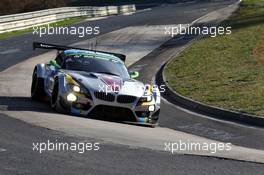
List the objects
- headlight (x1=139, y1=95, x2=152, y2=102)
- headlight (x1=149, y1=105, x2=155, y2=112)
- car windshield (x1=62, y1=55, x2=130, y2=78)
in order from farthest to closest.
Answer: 1. car windshield (x1=62, y1=55, x2=130, y2=78)
2. headlight (x1=149, y1=105, x2=155, y2=112)
3. headlight (x1=139, y1=95, x2=152, y2=102)

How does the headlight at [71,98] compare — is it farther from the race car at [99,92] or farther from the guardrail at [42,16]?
the guardrail at [42,16]

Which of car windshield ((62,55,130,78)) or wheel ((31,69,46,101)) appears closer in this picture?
car windshield ((62,55,130,78))

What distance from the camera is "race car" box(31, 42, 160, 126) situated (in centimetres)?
1291

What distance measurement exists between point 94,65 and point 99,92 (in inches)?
62.8

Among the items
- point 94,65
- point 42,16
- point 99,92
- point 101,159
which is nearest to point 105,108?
point 99,92

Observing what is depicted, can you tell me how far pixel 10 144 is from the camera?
30.8 feet

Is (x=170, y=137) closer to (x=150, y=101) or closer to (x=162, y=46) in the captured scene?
(x=150, y=101)

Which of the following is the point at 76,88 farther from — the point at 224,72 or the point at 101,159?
the point at 224,72

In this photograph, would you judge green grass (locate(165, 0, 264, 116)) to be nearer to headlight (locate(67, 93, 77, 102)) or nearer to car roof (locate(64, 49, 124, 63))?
car roof (locate(64, 49, 124, 63))

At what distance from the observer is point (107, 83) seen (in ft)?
43.2

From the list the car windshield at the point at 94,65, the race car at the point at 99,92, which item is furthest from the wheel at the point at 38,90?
the car windshield at the point at 94,65

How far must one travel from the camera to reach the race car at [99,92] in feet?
42.4

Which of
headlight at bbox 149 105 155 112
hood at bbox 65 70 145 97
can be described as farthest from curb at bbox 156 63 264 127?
hood at bbox 65 70 145 97

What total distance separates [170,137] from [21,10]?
49201mm
